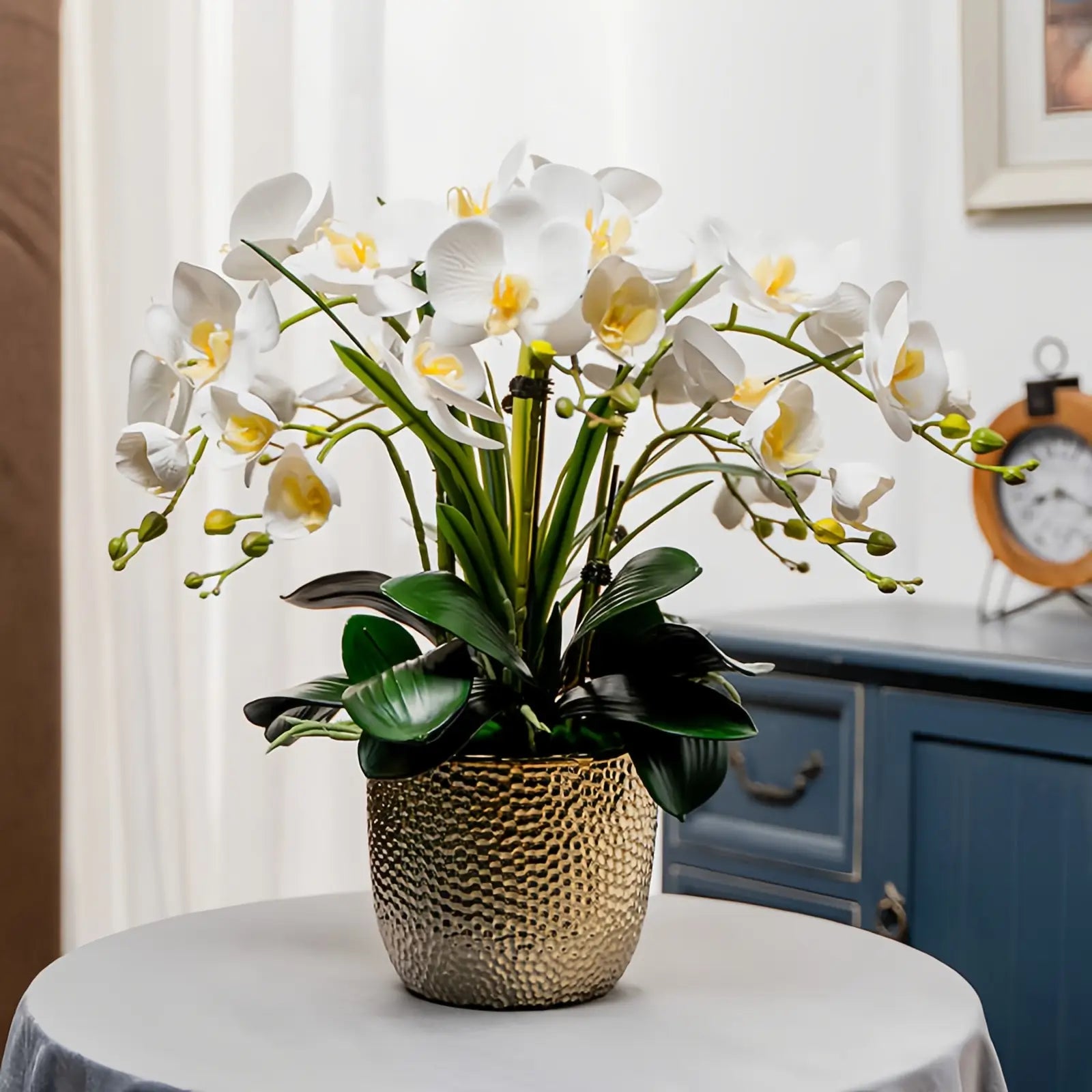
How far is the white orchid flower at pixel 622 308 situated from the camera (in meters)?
0.96

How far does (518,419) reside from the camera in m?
1.12

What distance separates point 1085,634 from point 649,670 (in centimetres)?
105

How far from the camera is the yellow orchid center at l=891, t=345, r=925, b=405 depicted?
1.01m

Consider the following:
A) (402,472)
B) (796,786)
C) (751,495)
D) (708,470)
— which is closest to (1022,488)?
(796,786)

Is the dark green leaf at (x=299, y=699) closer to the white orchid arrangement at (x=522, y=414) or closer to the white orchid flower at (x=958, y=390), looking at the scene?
the white orchid arrangement at (x=522, y=414)

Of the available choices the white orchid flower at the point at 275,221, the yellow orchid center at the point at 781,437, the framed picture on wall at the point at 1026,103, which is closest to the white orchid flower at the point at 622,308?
the yellow orchid center at the point at 781,437

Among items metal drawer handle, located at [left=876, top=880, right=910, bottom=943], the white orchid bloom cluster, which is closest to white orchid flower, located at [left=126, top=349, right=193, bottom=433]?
the white orchid bloom cluster

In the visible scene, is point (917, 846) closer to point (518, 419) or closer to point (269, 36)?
point (518, 419)

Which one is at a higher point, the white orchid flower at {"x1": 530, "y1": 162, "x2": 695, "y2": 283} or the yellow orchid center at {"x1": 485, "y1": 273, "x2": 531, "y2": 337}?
the white orchid flower at {"x1": 530, "y1": 162, "x2": 695, "y2": 283}

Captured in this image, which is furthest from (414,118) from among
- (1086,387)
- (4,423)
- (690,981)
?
(690,981)

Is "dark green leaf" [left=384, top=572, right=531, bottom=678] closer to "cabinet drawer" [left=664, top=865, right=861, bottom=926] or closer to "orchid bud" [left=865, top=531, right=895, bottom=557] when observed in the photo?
"orchid bud" [left=865, top=531, right=895, bottom=557]

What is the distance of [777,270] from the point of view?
1046 millimetres

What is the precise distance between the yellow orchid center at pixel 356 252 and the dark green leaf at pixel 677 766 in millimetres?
353

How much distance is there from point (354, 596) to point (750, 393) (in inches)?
12.7
